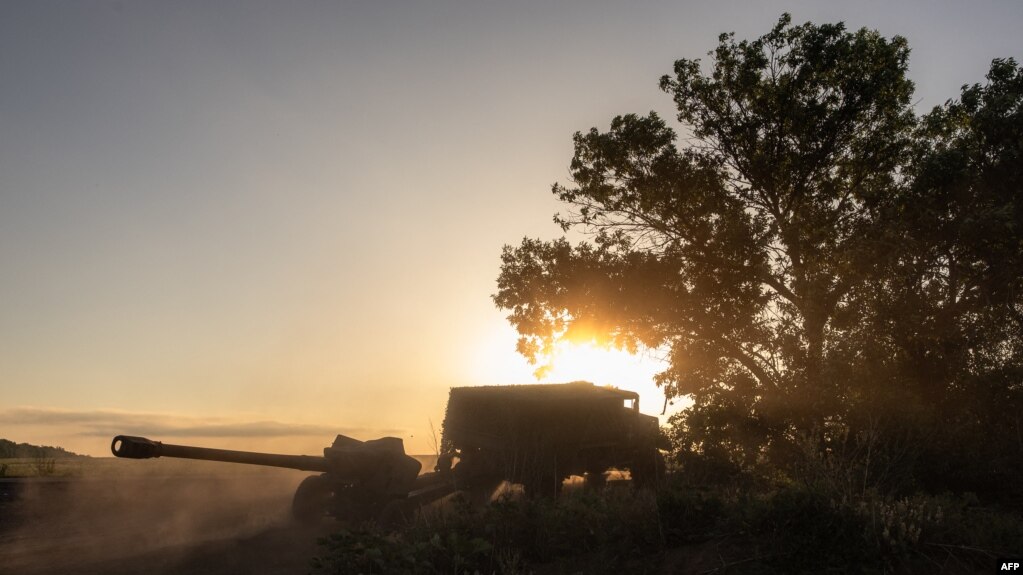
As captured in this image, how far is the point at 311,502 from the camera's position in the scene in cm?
1638

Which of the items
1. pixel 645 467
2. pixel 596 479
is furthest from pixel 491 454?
pixel 645 467

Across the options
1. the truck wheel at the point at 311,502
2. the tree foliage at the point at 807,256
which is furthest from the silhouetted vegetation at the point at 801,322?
the truck wheel at the point at 311,502

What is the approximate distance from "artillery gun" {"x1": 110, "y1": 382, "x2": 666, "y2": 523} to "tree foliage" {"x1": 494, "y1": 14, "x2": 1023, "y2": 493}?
2.18 meters

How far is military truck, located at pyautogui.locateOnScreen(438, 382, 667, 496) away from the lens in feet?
54.4

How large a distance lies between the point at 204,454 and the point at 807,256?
15767 millimetres

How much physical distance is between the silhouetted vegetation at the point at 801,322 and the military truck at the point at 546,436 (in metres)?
1.30

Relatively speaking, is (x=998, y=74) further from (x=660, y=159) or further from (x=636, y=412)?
(x=636, y=412)

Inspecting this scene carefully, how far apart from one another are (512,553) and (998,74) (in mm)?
17841

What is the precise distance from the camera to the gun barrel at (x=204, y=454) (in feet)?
36.8

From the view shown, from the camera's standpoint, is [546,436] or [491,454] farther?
[491,454]

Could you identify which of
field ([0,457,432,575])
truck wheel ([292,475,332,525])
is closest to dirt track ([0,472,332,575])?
field ([0,457,432,575])

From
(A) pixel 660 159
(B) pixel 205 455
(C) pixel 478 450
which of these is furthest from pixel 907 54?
(B) pixel 205 455

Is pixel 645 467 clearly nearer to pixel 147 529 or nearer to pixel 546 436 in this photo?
pixel 546 436

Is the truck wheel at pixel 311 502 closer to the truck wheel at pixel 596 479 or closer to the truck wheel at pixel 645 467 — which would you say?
the truck wheel at pixel 596 479
